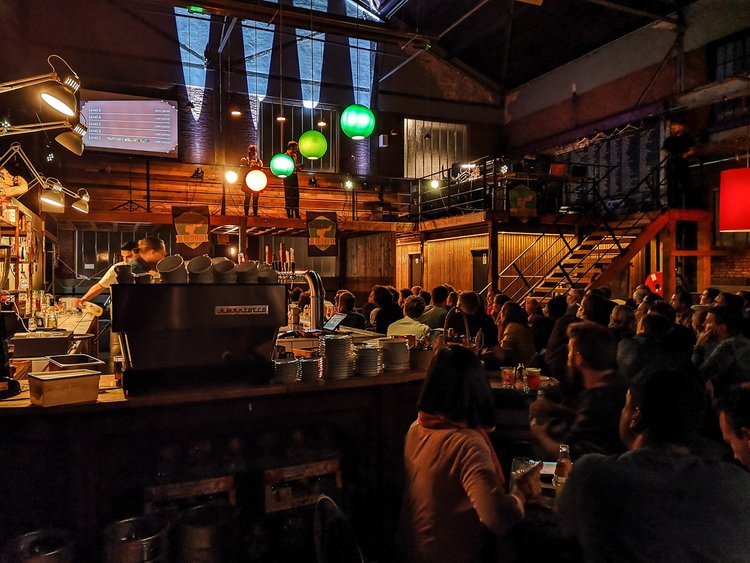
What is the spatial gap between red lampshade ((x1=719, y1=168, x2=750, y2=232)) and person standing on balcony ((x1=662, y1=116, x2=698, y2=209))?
4128 millimetres

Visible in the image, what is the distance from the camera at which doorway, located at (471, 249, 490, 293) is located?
45.6 ft

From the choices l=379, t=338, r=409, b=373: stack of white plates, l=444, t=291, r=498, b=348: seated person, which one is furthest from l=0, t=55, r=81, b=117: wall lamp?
l=444, t=291, r=498, b=348: seated person

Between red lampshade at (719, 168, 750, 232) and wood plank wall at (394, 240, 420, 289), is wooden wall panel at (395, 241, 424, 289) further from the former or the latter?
red lampshade at (719, 168, 750, 232)

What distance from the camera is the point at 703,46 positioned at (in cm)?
1143

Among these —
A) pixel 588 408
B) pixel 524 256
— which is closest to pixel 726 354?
pixel 588 408

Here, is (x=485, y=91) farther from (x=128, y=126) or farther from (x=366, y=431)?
(x=366, y=431)

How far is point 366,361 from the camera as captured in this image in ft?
10.2

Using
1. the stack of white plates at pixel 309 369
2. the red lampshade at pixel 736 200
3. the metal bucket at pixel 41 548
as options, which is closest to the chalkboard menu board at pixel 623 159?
the red lampshade at pixel 736 200

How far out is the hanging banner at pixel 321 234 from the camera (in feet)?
37.0

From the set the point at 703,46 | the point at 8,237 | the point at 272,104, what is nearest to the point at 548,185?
the point at 703,46

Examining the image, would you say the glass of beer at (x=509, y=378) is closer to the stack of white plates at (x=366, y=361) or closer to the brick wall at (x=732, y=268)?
the stack of white plates at (x=366, y=361)

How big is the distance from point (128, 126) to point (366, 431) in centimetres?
1216

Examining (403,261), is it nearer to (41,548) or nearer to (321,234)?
(321,234)

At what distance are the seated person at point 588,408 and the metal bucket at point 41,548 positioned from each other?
2.32 meters
